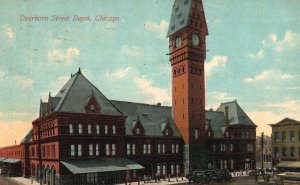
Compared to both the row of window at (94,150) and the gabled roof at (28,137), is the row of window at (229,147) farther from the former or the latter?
the gabled roof at (28,137)

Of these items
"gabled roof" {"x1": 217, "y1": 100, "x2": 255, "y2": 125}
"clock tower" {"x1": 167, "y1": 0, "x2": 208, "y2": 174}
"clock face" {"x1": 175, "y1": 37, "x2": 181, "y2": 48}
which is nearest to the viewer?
"clock tower" {"x1": 167, "y1": 0, "x2": 208, "y2": 174}

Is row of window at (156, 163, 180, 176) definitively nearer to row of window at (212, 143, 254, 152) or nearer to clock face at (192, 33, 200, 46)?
row of window at (212, 143, 254, 152)

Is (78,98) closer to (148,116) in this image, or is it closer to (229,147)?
(148,116)

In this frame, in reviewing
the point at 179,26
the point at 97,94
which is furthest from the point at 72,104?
the point at 179,26

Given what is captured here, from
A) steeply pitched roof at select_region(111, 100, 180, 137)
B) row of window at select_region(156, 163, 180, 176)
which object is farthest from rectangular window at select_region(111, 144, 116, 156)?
row of window at select_region(156, 163, 180, 176)

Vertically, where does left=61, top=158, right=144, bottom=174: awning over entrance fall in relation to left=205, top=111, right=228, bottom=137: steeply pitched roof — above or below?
below

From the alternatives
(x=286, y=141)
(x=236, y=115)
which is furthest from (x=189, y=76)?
(x=286, y=141)

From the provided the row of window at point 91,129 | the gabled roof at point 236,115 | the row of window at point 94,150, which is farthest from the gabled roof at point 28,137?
the gabled roof at point 236,115
